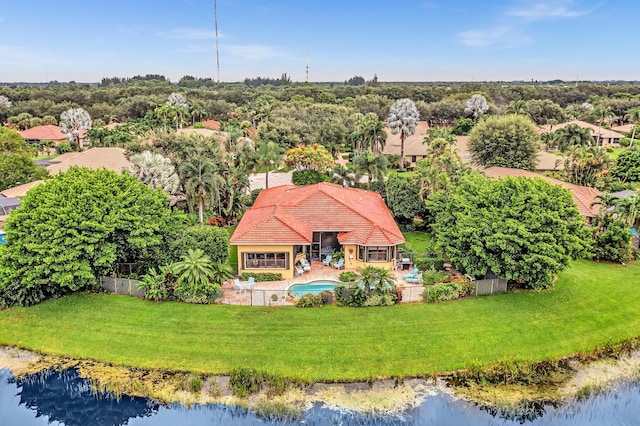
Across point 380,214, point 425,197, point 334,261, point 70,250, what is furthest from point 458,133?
point 70,250

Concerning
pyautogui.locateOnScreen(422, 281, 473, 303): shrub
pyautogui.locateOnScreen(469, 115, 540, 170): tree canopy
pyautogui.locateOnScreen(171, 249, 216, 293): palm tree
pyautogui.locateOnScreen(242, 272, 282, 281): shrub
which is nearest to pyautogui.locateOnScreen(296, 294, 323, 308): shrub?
pyautogui.locateOnScreen(242, 272, 282, 281): shrub

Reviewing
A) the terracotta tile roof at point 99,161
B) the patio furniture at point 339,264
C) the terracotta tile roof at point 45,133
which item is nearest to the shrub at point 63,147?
the terracotta tile roof at point 45,133

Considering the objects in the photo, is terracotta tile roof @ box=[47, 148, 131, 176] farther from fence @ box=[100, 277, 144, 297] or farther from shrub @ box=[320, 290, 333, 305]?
shrub @ box=[320, 290, 333, 305]

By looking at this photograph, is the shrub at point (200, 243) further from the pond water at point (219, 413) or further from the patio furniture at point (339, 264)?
the pond water at point (219, 413)

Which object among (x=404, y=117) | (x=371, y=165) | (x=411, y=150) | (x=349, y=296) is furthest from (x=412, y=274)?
(x=411, y=150)

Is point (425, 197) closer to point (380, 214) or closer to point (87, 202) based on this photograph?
point (380, 214)

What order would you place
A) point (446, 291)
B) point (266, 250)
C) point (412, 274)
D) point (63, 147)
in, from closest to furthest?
point (446, 291) < point (266, 250) < point (412, 274) < point (63, 147)

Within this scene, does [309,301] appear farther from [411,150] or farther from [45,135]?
[45,135]
